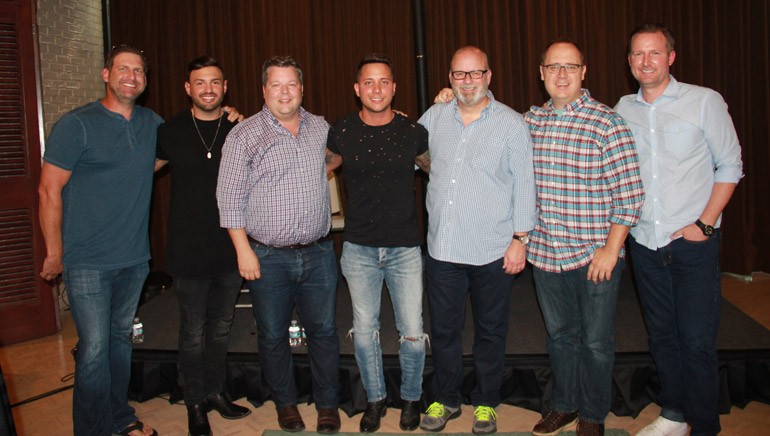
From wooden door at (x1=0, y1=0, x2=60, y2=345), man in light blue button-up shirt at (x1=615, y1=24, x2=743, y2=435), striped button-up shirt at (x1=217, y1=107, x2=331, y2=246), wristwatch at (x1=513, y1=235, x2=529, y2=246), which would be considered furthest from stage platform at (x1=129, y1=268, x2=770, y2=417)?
wooden door at (x1=0, y1=0, x2=60, y2=345)

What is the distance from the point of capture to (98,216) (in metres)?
2.68

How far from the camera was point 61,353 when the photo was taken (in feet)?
14.4

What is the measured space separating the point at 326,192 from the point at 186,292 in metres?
0.81

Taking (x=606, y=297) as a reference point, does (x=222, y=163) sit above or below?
above

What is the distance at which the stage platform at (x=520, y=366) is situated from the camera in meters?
3.19

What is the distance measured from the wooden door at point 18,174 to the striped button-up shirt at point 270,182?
2.80m

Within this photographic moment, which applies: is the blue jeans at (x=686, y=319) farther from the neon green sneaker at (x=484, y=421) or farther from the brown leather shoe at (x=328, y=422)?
the brown leather shoe at (x=328, y=422)

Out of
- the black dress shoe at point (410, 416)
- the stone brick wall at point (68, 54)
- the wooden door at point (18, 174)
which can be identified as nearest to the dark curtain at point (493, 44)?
the stone brick wall at point (68, 54)

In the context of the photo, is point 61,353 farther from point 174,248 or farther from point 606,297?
point 606,297

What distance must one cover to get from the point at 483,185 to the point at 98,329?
1.82 metres

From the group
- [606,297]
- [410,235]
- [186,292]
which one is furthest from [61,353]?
[606,297]

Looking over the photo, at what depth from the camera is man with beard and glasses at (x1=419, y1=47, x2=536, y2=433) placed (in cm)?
262

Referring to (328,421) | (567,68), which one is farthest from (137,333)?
(567,68)

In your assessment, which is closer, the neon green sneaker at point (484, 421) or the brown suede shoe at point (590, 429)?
the brown suede shoe at point (590, 429)
